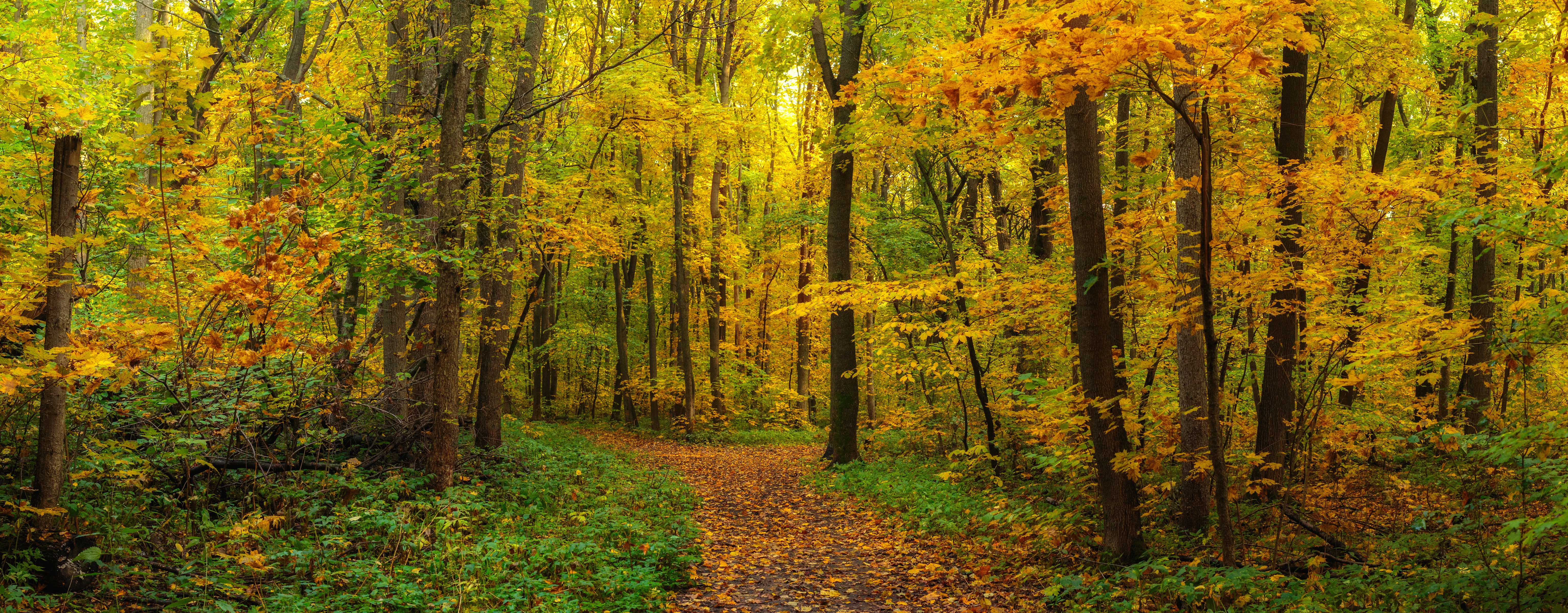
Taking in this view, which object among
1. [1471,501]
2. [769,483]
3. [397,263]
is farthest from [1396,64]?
[397,263]

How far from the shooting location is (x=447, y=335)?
25.0 feet

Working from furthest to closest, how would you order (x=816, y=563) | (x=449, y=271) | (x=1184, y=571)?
(x=449, y=271) < (x=816, y=563) < (x=1184, y=571)

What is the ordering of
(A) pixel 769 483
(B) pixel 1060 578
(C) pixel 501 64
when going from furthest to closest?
(A) pixel 769 483
(C) pixel 501 64
(B) pixel 1060 578

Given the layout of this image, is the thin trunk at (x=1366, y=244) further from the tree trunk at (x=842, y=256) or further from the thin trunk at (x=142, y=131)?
the thin trunk at (x=142, y=131)

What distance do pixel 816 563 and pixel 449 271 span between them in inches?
180

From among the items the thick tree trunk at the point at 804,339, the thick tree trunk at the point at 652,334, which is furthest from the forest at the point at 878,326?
the thick tree trunk at the point at 804,339

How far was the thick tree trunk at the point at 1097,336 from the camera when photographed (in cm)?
623

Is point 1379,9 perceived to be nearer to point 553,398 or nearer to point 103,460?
point 103,460

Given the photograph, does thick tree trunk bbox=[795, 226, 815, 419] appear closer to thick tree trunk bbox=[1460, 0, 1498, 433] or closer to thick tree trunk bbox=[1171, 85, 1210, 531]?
thick tree trunk bbox=[1460, 0, 1498, 433]

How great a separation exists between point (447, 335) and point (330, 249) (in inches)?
65.0

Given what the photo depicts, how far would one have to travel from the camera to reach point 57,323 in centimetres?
445

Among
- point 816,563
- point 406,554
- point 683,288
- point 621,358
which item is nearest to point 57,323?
point 406,554

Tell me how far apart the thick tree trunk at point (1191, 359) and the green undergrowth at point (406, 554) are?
447 cm

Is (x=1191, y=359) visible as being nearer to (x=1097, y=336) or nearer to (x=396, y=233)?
(x=1097, y=336)
